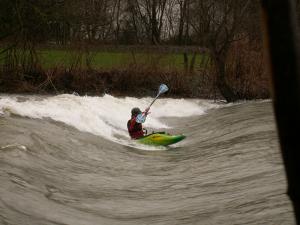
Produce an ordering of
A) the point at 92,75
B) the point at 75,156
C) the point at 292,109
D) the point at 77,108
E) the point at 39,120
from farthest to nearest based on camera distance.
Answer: the point at 92,75, the point at 77,108, the point at 39,120, the point at 75,156, the point at 292,109

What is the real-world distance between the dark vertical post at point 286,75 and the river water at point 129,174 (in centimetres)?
482

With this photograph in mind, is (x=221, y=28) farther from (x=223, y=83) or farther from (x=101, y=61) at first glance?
(x=101, y=61)

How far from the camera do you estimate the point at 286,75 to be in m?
1.35

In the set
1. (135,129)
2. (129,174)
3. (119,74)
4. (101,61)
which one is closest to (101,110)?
(135,129)

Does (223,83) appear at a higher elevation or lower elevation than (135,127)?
higher

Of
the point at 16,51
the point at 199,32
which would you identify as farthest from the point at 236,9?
the point at 16,51

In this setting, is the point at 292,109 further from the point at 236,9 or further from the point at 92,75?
the point at 92,75

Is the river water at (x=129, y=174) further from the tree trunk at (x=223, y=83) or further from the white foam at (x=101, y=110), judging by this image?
the tree trunk at (x=223, y=83)

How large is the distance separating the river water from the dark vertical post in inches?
190

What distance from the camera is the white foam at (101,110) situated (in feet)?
50.4

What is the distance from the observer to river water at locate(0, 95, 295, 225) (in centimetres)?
670

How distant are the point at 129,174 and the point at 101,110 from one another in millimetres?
9708

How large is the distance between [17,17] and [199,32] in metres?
7.09

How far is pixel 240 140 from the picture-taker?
12656mm
